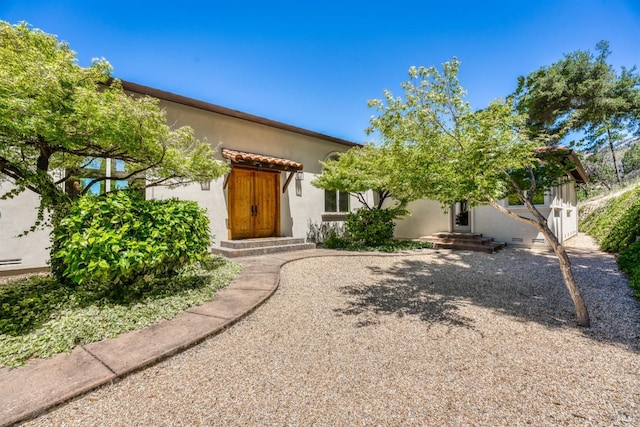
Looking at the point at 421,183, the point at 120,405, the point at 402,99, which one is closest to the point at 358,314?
the point at 421,183

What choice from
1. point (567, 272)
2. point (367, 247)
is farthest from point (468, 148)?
point (367, 247)

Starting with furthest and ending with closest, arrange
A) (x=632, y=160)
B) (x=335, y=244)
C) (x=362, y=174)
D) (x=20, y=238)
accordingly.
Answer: (x=632, y=160) → (x=335, y=244) → (x=362, y=174) → (x=20, y=238)

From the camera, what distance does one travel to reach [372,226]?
10273 mm

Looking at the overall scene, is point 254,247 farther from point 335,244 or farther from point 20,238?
point 20,238

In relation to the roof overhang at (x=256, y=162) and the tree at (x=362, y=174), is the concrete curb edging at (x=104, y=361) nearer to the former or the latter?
the roof overhang at (x=256, y=162)

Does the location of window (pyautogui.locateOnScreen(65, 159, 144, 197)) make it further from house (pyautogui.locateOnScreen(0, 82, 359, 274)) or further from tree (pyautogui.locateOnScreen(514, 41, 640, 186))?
tree (pyautogui.locateOnScreen(514, 41, 640, 186))

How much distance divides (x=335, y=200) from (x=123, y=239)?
9.20 metres

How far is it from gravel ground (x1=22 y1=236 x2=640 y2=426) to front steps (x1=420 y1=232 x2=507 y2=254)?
510 centimetres

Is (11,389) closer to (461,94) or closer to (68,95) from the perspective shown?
(68,95)

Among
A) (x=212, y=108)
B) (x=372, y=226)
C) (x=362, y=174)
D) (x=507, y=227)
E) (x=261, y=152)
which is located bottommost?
(x=507, y=227)

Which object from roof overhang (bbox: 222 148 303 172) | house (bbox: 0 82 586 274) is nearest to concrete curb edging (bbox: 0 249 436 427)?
house (bbox: 0 82 586 274)

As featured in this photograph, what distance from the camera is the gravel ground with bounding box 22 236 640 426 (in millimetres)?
1944

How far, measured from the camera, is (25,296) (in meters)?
3.99

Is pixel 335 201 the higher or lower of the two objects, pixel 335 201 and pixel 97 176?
the lower
